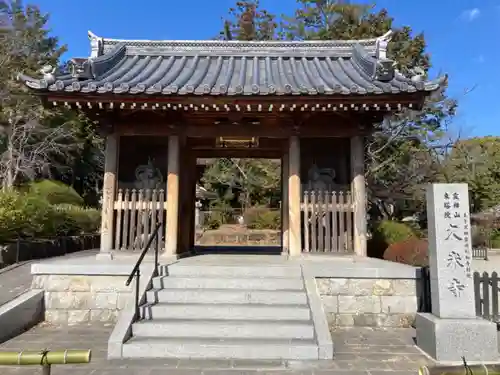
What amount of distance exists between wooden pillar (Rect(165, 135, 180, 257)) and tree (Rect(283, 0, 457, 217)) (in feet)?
37.5

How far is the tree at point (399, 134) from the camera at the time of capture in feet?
57.1

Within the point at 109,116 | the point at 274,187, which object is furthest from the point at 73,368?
the point at 274,187

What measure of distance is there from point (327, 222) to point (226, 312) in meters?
3.10

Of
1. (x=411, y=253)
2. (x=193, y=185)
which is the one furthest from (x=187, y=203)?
(x=411, y=253)

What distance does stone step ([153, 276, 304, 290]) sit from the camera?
6.07 metres

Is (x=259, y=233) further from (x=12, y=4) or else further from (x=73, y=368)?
(x=12, y=4)

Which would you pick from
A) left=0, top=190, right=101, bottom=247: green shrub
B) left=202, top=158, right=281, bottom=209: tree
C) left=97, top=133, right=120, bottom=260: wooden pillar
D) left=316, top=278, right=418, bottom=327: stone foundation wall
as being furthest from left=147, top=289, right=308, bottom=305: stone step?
left=202, top=158, right=281, bottom=209: tree

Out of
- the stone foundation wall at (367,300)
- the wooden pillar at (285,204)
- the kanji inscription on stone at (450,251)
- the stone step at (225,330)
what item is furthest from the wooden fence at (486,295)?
the wooden pillar at (285,204)

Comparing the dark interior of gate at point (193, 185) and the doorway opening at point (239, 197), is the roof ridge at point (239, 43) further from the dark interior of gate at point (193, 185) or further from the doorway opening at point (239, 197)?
the doorway opening at point (239, 197)

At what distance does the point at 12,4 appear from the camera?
81.3 ft

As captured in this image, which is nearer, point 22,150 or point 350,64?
point 350,64

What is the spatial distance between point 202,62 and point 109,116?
10.5ft

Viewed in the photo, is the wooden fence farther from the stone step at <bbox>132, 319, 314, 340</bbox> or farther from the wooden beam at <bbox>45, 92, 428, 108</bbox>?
the wooden beam at <bbox>45, 92, 428, 108</bbox>

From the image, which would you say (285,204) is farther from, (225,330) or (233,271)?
(225,330)
